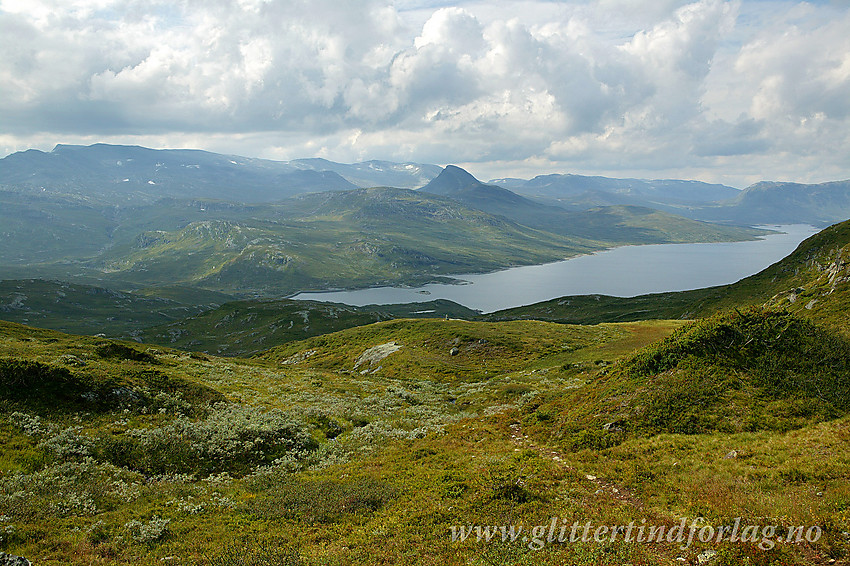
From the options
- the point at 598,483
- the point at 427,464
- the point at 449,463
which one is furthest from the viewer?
the point at 427,464

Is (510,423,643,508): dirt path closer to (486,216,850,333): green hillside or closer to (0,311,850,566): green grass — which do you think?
(0,311,850,566): green grass

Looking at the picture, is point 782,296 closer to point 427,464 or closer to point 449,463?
point 449,463

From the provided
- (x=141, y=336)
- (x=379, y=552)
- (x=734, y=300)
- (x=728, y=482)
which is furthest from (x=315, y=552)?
(x=141, y=336)

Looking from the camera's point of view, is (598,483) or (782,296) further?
(782,296)

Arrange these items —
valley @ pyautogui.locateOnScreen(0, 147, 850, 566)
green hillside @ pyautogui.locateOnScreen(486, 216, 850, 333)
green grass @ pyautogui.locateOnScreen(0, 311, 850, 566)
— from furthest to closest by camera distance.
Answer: green hillside @ pyautogui.locateOnScreen(486, 216, 850, 333), green grass @ pyautogui.locateOnScreen(0, 311, 850, 566), valley @ pyautogui.locateOnScreen(0, 147, 850, 566)

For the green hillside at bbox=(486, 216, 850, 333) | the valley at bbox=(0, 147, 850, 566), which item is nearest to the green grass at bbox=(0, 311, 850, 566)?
the valley at bbox=(0, 147, 850, 566)

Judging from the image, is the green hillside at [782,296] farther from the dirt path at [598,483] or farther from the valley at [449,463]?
the dirt path at [598,483]

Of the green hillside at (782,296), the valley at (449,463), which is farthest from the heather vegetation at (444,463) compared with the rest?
the green hillside at (782,296)

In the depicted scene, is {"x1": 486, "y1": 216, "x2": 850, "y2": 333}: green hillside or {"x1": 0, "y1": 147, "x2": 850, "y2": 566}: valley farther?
{"x1": 486, "y1": 216, "x2": 850, "y2": 333}: green hillside

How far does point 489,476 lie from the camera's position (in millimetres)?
18703

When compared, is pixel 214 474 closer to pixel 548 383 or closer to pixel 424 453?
pixel 424 453

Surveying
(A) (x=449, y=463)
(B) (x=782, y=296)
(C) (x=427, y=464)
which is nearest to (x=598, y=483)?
(A) (x=449, y=463)

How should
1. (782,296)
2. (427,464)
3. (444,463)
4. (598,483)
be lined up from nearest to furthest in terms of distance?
1. (598,483)
2. (444,463)
3. (427,464)
4. (782,296)

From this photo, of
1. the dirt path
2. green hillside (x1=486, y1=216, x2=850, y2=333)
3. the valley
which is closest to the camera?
the valley
